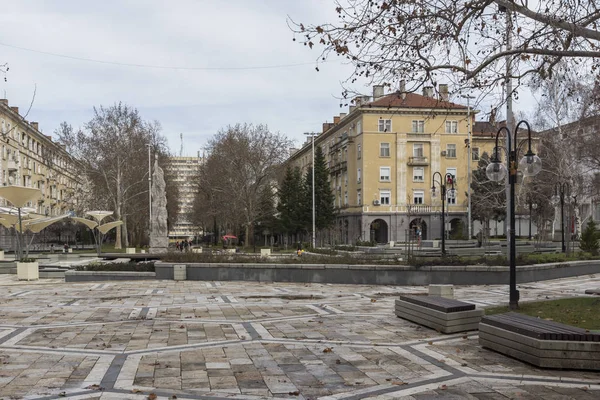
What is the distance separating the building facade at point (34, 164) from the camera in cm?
5991

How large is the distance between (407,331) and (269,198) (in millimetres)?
56030

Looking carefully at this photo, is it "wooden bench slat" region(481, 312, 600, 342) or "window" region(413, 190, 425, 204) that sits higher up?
"window" region(413, 190, 425, 204)

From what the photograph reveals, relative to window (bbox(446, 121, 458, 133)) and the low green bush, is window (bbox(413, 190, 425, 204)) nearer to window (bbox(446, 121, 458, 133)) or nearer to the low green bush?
window (bbox(446, 121, 458, 133))

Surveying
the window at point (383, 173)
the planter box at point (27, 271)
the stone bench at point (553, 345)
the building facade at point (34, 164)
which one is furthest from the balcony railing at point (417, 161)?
the stone bench at point (553, 345)

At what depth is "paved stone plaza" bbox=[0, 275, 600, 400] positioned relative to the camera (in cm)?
627

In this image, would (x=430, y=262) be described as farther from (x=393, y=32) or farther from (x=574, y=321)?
(x=393, y=32)

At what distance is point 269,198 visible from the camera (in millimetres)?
65688

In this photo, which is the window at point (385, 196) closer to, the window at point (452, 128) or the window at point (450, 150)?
the window at point (450, 150)

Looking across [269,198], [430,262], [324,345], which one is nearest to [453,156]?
[269,198]

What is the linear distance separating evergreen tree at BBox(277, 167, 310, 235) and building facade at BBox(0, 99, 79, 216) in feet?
72.3

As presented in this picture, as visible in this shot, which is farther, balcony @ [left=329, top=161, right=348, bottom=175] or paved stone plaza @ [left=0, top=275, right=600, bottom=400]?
balcony @ [left=329, top=161, right=348, bottom=175]

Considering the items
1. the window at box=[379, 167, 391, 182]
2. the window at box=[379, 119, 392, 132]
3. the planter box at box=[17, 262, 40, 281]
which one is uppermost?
the window at box=[379, 119, 392, 132]

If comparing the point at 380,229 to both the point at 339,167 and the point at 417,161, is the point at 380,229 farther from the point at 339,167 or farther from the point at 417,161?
the point at 339,167

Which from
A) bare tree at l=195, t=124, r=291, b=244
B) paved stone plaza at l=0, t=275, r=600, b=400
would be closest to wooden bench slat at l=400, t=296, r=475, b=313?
paved stone plaza at l=0, t=275, r=600, b=400
